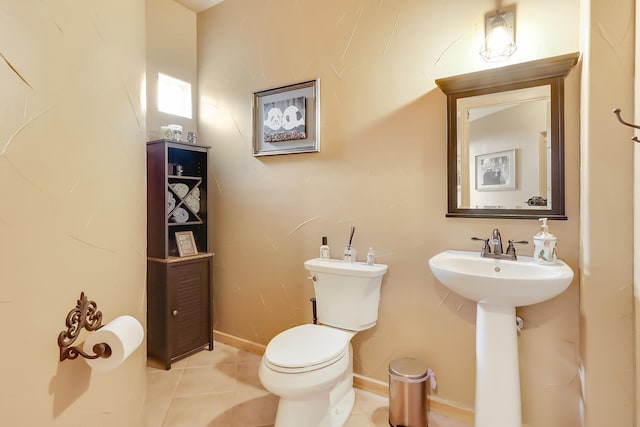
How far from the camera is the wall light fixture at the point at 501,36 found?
5.53ft

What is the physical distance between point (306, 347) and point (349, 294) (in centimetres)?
45

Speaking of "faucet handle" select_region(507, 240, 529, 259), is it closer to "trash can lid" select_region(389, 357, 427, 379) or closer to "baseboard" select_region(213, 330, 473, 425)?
"trash can lid" select_region(389, 357, 427, 379)

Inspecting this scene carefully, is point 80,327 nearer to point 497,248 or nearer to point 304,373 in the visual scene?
point 304,373

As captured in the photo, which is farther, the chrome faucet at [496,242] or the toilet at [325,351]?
the chrome faucet at [496,242]

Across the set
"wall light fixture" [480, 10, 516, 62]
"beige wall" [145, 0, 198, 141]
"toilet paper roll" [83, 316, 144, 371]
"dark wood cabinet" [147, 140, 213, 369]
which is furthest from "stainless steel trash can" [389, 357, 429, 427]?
"beige wall" [145, 0, 198, 141]

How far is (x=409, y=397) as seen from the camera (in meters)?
1.76

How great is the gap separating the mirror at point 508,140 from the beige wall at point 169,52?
211 centimetres

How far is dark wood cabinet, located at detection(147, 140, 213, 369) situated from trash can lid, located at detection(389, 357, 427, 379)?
1.55 m

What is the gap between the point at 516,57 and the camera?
1709mm

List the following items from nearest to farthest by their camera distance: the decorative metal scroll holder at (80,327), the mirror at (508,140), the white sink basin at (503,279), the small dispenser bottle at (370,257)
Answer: the decorative metal scroll holder at (80,327) → the white sink basin at (503,279) → the mirror at (508,140) → the small dispenser bottle at (370,257)

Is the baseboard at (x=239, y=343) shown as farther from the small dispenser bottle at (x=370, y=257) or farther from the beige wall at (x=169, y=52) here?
the beige wall at (x=169, y=52)

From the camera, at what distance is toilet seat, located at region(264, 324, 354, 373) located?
58.5 inches

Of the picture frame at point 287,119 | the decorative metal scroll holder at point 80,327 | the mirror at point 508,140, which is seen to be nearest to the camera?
the decorative metal scroll holder at point 80,327

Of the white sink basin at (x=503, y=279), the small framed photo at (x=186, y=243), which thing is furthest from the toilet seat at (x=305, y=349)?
the small framed photo at (x=186, y=243)
